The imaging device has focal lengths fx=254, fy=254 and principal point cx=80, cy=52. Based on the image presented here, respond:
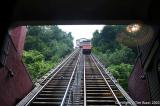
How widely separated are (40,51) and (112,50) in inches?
476

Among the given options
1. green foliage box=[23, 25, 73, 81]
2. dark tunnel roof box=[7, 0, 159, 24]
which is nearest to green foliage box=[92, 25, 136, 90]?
green foliage box=[23, 25, 73, 81]

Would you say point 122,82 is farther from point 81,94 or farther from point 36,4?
point 36,4

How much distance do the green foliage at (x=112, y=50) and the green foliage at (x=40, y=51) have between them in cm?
586

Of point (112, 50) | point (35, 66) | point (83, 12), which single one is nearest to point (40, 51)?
point (112, 50)

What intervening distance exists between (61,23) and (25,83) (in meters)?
4.66

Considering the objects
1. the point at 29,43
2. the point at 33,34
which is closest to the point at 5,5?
the point at 29,43

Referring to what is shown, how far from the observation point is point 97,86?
430 inches

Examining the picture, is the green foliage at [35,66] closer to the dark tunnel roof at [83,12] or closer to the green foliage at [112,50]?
the green foliage at [112,50]

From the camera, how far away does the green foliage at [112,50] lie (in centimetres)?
2873

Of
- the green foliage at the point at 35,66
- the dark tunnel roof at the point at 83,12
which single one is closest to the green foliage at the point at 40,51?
the green foliage at the point at 35,66

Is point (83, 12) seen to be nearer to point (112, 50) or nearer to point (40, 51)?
point (40, 51)

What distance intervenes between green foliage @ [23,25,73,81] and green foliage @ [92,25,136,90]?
5862 millimetres

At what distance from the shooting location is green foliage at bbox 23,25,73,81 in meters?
20.8

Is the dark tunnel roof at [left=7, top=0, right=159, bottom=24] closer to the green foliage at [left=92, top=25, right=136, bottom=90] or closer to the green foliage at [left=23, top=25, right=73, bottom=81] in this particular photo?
the green foliage at [left=23, top=25, right=73, bottom=81]
